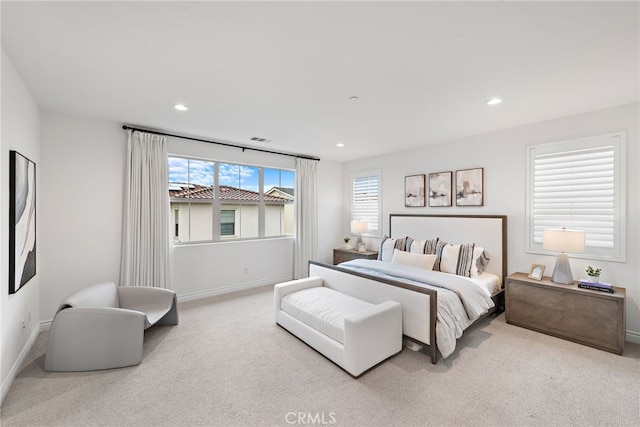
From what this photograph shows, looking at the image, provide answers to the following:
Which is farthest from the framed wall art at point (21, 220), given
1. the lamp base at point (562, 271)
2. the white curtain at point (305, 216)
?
the lamp base at point (562, 271)

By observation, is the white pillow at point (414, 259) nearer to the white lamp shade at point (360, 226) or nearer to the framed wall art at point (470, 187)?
the framed wall art at point (470, 187)

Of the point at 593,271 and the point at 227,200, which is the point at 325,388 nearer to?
the point at 593,271

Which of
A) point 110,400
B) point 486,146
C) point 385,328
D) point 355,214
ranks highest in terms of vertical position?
point 486,146

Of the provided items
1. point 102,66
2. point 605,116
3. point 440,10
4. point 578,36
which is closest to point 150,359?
point 102,66

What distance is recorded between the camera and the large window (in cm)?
419

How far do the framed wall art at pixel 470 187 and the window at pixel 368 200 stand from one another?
1.52 m

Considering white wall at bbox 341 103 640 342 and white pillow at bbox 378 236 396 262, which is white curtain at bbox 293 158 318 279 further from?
white pillow at bbox 378 236 396 262

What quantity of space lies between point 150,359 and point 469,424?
Answer: 266 centimetres

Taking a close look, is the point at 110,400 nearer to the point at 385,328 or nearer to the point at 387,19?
the point at 385,328

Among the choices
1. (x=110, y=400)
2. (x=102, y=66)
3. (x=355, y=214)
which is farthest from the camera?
(x=355, y=214)

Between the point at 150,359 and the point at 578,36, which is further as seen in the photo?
the point at 150,359

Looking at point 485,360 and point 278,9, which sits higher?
point 278,9

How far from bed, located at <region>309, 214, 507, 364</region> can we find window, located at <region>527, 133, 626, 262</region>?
0.46 metres

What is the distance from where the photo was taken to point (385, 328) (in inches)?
95.1
